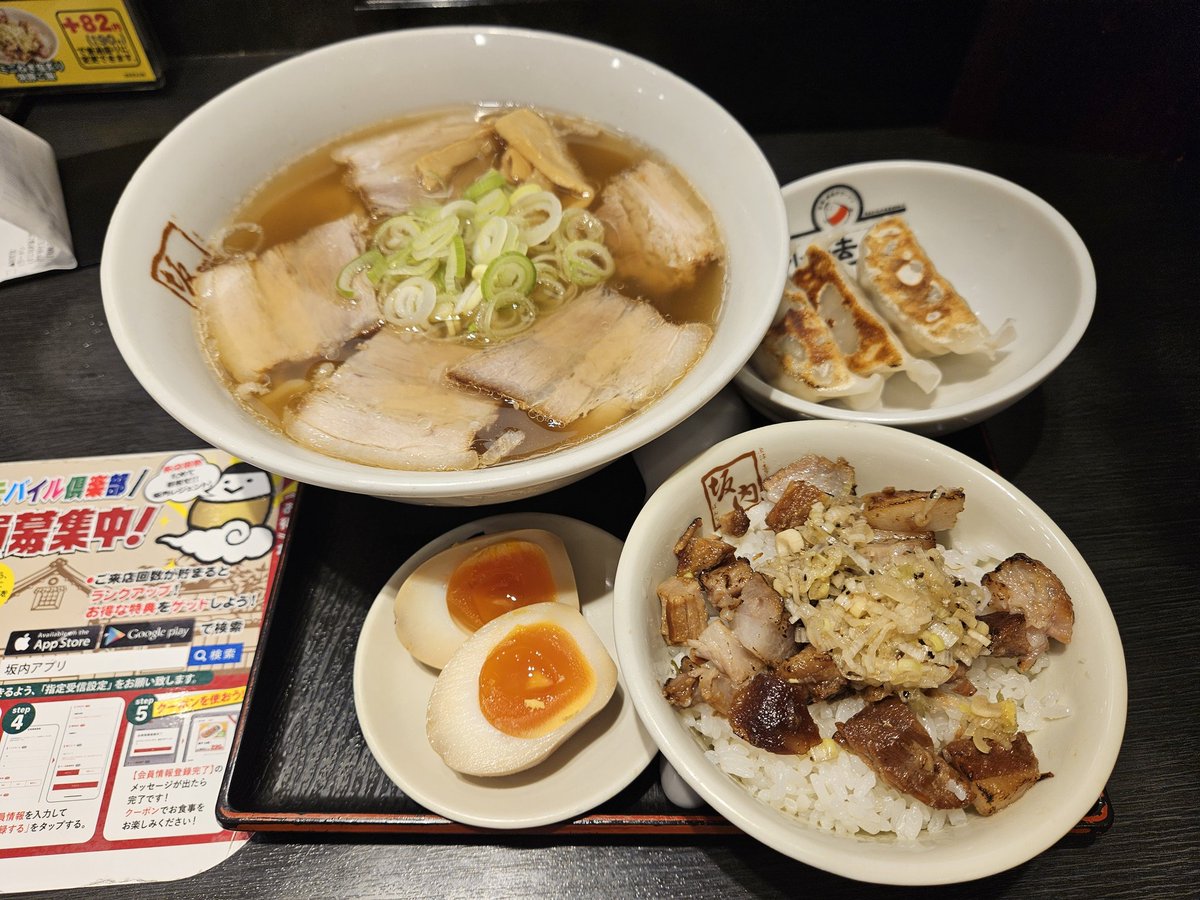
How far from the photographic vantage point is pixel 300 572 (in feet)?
5.68

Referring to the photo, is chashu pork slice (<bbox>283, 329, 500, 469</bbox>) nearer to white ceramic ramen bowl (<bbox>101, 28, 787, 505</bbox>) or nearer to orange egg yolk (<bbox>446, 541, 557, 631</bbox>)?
white ceramic ramen bowl (<bbox>101, 28, 787, 505</bbox>)

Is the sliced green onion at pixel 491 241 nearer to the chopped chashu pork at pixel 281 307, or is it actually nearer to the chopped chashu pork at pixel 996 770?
the chopped chashu pork at pixel 281 307

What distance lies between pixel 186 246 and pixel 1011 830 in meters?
2.05

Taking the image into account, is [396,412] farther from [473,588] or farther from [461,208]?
[461,208]

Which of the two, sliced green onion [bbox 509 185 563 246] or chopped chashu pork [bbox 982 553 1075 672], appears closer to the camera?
chopped chashu pork [bbox 982 553 1075 672]

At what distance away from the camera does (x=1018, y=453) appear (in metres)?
1.99

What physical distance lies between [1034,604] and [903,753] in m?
0.37

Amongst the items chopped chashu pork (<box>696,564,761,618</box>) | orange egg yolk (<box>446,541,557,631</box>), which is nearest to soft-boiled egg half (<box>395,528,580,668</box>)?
orange egg yolk (<box>446,541,557,631</box>)

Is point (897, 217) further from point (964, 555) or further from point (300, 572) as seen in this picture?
point (300, 572)

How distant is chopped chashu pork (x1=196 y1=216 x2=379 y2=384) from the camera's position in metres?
1.64

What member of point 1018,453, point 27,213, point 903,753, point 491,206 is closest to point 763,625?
point 903,753

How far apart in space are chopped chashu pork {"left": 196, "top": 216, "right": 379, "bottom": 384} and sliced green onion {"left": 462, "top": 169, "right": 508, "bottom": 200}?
1.07ft

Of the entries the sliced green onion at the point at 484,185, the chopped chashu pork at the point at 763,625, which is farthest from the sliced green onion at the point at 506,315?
the chopped chashu pork at the point at 763,625

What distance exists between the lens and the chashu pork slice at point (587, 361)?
1.56 m
